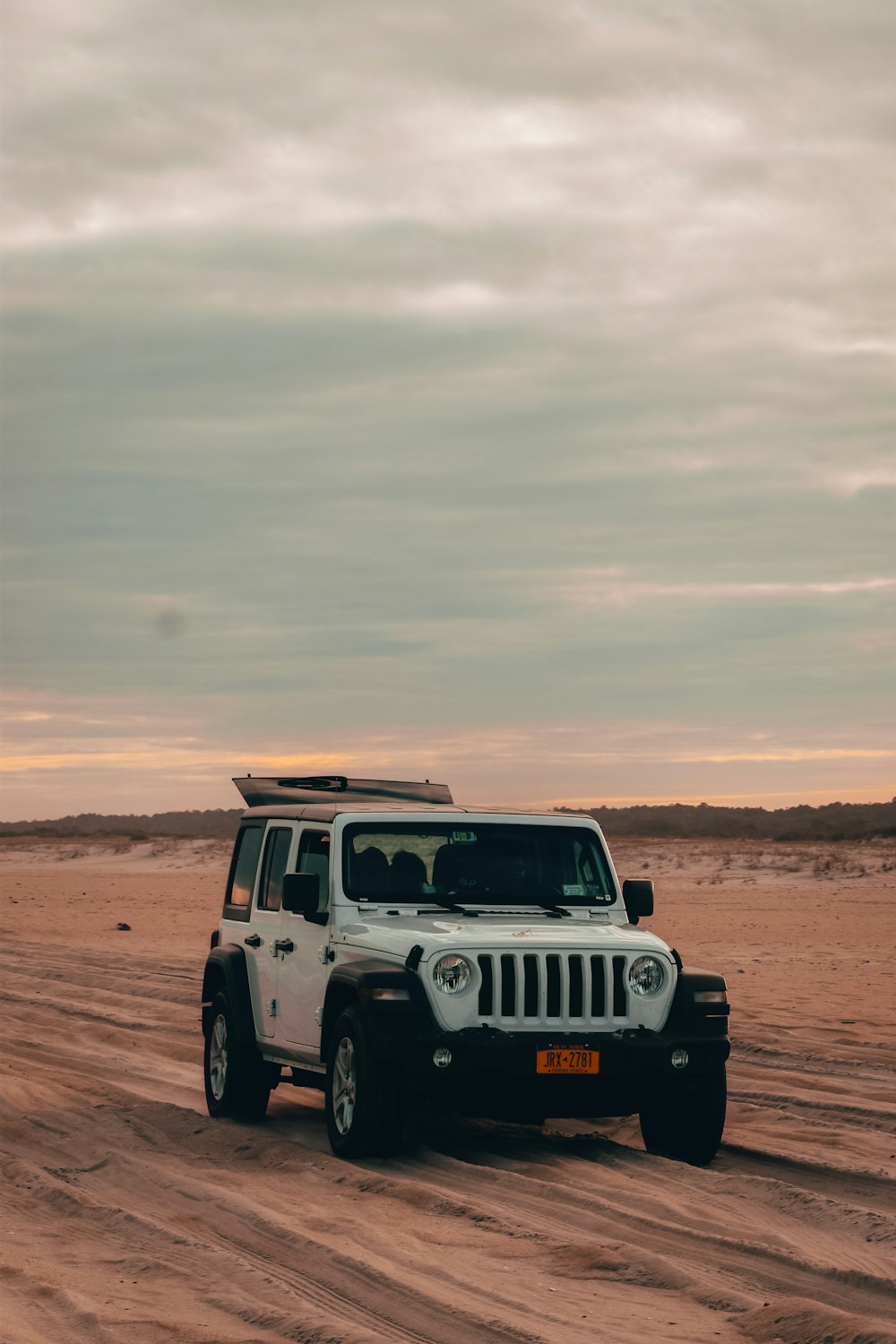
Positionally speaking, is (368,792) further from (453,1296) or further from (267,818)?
(453,1296)

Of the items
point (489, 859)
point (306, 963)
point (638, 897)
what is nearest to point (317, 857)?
point (306, 963)

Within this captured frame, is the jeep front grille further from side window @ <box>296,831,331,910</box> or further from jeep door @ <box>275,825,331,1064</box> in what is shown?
side window @ <box>296,831,331,910</box>

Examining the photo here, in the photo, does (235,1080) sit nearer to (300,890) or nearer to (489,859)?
(300,890)

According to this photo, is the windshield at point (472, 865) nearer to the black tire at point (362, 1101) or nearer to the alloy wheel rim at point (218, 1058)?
the black tire at point (362, 1101)

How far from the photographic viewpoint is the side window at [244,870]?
12641 mm


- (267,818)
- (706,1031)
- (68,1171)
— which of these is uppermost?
(267,818)

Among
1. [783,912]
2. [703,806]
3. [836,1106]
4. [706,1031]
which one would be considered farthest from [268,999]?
[703,806]

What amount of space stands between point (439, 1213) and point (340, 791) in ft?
15.9

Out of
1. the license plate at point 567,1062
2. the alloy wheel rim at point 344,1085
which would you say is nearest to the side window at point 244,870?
the alloy wheel rim at point 344,1085

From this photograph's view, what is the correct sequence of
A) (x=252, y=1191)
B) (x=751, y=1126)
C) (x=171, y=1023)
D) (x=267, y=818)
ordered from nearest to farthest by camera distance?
1. (x=252, y=1191)
2. (x=751, y=1126)
3. (x=267, y=818)
4. (x=171, y=1023)

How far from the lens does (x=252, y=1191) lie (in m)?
9.24

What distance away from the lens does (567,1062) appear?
32.2 ft

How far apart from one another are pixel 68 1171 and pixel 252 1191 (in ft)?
4.59

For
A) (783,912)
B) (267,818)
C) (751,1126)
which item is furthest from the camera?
(783,912)
